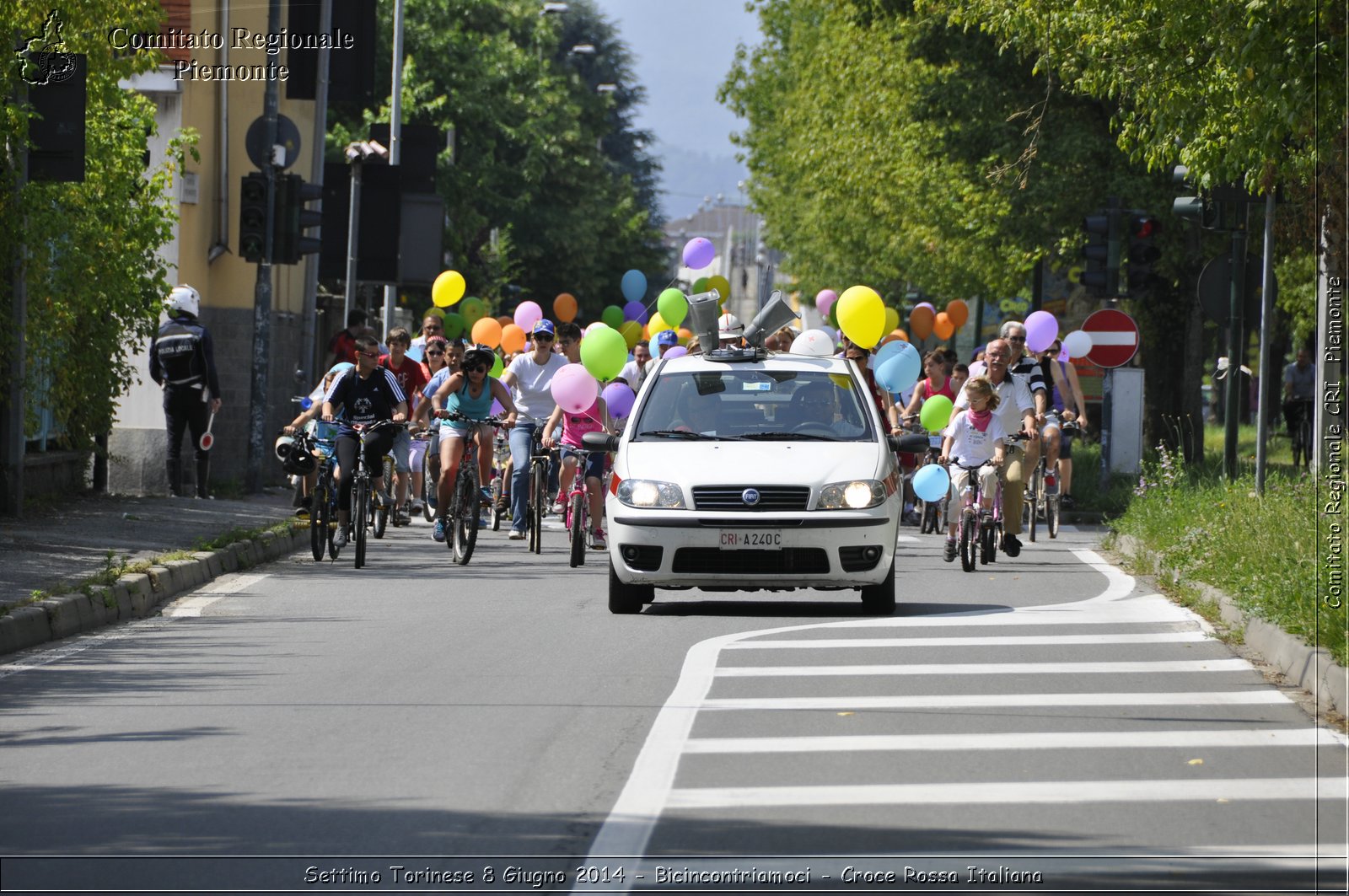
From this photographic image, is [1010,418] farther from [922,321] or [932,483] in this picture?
[922,321]

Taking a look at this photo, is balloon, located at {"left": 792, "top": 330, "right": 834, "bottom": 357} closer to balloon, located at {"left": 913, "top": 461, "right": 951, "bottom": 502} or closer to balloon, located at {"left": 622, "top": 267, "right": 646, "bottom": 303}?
balloon, located at {"left": 913, "top": 461, "right": 951, "bottom": 502}

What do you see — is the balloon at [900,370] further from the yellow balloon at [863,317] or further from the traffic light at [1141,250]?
Answer: the traffic light at [1141,250]

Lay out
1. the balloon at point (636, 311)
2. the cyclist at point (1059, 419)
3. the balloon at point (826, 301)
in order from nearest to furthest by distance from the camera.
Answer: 1. the cyclist at point (1059, 419)
2. the balloon at point (826, 301)
3. the balloon at point (636, 311)

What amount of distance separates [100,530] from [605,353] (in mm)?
4336

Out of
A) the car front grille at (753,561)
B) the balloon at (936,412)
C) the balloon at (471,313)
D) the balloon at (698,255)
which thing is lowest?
the car front grille at (753,561)

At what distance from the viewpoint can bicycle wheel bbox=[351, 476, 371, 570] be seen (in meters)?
17.6

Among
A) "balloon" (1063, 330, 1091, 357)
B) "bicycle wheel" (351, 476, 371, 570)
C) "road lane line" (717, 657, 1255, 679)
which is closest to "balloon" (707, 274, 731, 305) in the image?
"balloon" (1063, 330, 1091, 357)

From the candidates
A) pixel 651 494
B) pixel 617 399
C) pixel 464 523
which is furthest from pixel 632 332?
pixel 651 494

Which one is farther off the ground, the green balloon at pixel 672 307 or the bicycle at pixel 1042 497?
the green balloon at pixel 672 307

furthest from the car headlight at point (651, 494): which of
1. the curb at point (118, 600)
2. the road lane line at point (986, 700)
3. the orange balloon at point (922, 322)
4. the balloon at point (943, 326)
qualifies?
the balloon at point (943, 326)

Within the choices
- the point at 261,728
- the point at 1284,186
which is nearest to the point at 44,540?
the point at 261,728

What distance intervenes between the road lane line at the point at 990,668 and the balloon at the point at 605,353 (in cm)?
747

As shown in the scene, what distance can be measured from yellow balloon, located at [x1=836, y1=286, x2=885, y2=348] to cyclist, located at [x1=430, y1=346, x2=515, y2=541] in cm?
380

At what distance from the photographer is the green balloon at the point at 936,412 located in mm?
19969
